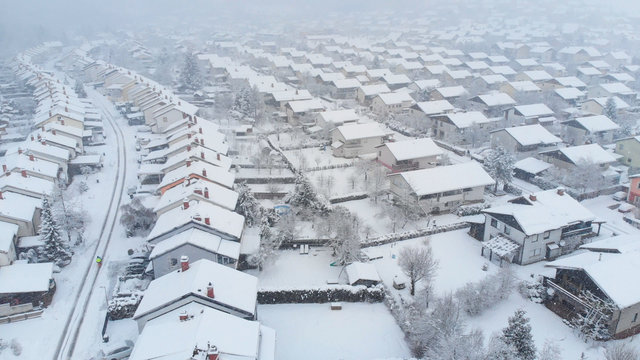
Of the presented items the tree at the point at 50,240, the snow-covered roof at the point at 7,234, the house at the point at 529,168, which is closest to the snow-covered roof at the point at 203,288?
the tree at the point at 50,240

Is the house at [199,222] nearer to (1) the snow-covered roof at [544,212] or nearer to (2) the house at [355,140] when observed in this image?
(1) the snow-covered roof at [544,212]

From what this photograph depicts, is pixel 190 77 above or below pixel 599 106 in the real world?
above

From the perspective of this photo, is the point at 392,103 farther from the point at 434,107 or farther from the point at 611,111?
the point at 611,111

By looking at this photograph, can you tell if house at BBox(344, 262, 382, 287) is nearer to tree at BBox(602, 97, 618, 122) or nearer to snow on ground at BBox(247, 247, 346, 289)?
snow on ground at BBox(247, 247, 346, 289)

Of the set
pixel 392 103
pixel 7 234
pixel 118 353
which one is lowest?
pixel 118 353

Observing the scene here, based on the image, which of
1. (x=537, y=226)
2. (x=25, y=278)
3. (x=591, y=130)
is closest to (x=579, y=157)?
(x=591, y=130)

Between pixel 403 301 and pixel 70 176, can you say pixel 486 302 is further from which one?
pixel 70 176
